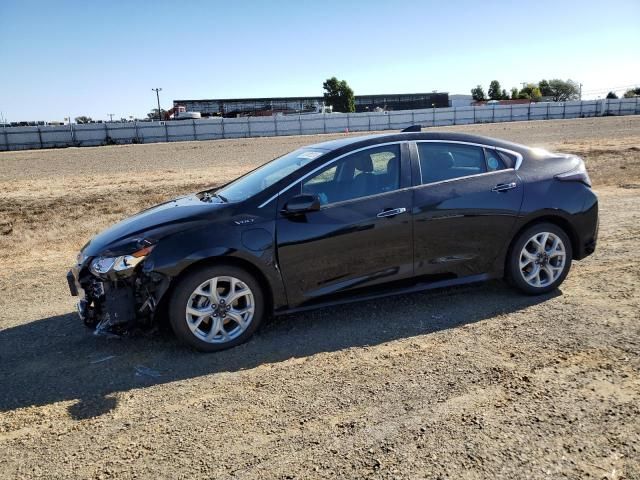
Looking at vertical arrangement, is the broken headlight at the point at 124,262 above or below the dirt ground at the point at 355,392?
above

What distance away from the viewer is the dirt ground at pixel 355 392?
2.87 m

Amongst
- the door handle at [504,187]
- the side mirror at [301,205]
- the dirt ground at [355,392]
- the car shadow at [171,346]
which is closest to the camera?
the dirt ground at [355,392]

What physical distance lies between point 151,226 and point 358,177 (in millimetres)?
1815

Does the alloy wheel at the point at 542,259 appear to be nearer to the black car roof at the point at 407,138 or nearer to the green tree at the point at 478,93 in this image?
the black car roof at the point at 407,138

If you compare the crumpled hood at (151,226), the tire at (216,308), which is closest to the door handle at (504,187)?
the tire at (216,308)

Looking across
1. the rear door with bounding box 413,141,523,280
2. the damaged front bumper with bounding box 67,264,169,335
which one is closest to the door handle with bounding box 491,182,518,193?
the rear door with bounding box 413,141,523,280

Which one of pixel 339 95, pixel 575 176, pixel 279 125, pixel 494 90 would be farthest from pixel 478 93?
pixel 575 176

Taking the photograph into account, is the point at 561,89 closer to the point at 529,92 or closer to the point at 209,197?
the point at 529,92

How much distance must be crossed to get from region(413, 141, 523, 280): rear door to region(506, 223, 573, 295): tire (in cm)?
18

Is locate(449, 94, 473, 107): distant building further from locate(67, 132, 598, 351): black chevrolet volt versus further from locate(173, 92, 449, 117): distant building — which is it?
locate(67, 132, 598, 351): black chevrolet volt

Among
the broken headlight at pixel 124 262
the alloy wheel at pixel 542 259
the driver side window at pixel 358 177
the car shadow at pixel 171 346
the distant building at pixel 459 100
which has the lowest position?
the car shadow at pixel 171 346

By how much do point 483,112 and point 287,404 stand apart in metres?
61.1

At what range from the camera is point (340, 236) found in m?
4.50

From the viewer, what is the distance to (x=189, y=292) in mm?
4129
